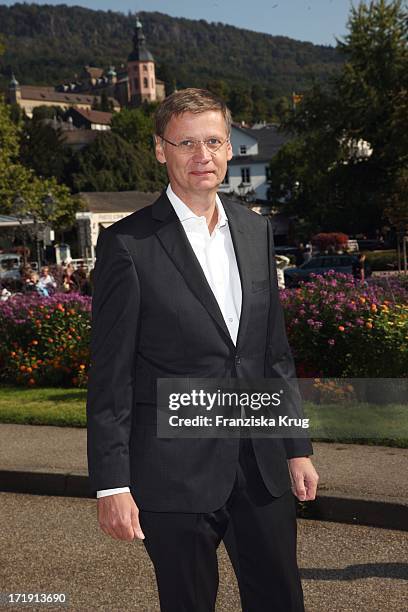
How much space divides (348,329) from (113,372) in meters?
7.73

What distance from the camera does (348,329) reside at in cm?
1026

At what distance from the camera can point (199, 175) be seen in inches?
118

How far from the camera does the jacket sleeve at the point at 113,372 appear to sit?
277cm

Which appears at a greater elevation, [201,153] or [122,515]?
[201,153]

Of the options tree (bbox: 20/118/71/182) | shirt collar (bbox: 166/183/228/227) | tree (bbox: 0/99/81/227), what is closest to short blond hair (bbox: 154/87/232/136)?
shirt collar (bbox: 166/183/228/227)

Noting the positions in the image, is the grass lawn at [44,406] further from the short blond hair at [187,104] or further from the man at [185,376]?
the short blond hair at [187,104]

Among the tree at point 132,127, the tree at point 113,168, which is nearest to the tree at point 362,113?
the tree at point 113,168

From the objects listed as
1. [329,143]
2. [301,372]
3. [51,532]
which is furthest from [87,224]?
[51,532]

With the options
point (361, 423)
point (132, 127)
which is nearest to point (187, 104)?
point (361, 423)

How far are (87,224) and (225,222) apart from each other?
198ft

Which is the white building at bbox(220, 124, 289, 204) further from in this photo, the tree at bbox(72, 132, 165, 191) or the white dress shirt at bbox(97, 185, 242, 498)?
the white dress shirt at bbox(97, 185, 242, 498)

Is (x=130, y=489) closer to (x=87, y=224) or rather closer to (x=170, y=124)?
(x=170, y=124)

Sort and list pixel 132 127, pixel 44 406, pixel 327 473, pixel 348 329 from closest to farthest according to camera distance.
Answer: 1. pixel 327 473
2. pixel 348 329
3. pixel 44 406
4. pixel 132 127

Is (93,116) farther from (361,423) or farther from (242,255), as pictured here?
(242,255)
